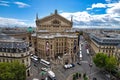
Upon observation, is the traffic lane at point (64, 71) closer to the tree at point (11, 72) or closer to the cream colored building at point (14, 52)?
the cream colored building at point (14, 52)

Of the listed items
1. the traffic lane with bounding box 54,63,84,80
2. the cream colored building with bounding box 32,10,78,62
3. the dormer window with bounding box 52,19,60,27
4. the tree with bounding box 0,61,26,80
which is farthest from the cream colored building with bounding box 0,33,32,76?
the dormer window with bounding box 52,19,60,27

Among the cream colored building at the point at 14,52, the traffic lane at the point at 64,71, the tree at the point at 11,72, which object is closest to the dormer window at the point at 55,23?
the traffic lane at the point at 64,71

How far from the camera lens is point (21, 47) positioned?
65.9m

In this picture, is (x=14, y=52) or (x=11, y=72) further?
(x=14, y=52)

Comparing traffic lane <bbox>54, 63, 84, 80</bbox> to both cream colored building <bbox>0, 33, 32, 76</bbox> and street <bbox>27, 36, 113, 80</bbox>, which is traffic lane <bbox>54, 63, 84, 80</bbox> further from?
cream colored building <bbox>0, 33, 32, 76</bbox>

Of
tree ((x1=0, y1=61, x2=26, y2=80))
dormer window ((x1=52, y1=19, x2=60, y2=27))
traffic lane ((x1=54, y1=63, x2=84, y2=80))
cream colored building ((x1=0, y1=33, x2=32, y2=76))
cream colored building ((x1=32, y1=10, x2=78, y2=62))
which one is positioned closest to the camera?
tree ((x1=0, y1=61, x2=26, y2=80))

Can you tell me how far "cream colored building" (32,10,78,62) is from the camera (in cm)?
9731

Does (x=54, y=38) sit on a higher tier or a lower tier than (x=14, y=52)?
higher

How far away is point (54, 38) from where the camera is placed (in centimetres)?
9956

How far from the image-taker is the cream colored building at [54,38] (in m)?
97.3

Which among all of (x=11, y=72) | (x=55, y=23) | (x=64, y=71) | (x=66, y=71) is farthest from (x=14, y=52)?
(x=55, y=23)

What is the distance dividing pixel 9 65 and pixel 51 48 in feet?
153

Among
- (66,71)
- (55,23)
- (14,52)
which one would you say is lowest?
(66,71)

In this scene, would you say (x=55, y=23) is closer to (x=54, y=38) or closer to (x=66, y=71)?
(x=54, y=38)
